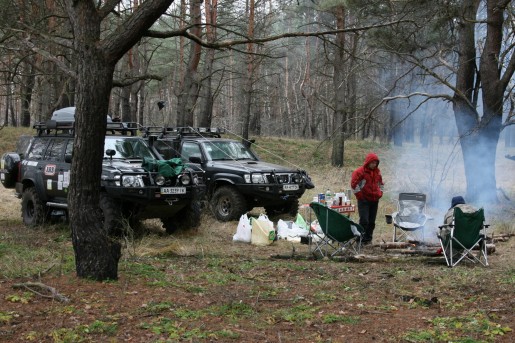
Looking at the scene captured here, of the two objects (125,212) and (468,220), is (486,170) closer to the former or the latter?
(468,220)

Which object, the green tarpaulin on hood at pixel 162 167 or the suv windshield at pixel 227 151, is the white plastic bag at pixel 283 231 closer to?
the green tarpaulin on hood at pixel 162 167

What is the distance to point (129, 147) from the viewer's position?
35.0 feet

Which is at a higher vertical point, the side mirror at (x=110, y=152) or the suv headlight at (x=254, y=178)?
the side mirror at (x=110, y=152)

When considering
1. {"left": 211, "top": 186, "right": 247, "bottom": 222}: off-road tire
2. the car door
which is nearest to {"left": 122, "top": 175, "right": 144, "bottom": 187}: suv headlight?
the car door

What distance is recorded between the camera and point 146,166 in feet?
31.8

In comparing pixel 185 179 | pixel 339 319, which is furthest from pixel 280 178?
pixel 339 319

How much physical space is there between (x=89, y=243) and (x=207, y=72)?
16.4 metres

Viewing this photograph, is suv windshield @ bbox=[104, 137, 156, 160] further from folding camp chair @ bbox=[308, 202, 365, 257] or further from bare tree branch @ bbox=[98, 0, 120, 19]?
bare tree branch @ bbox=[98, 0, 120, 19]

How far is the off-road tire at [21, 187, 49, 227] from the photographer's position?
10.8 m

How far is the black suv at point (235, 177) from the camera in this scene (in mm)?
11562

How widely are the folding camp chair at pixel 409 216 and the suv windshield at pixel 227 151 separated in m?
3.77

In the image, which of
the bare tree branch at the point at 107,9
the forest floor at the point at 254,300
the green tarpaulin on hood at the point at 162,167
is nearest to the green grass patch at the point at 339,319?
the forest floor at the point at 254,300

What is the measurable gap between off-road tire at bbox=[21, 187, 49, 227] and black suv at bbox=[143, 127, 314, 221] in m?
2.28

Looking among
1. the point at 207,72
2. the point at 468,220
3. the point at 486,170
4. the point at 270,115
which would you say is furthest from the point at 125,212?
the point at 270,115
